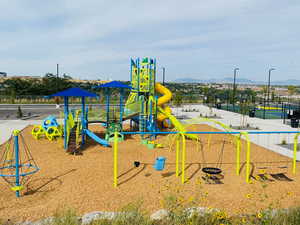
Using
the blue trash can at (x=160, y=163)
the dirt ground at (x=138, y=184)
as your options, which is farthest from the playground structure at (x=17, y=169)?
the blue trash can at (x=160, y=163)

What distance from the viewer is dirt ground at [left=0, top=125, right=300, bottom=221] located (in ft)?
21.4

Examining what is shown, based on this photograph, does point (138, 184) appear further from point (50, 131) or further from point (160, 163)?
point (50, 131)

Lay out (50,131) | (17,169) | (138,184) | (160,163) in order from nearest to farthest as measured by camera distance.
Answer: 1. (17,169)
2. (138,184)
3. (160,163)
4. (50,131)

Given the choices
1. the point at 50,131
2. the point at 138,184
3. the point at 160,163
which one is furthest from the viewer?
the point at 50,131

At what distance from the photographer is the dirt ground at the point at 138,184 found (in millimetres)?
6535

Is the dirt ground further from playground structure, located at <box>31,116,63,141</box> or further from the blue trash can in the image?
playground structure, located at <box>31,116,63,141</box>

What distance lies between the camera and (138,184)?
7961mm

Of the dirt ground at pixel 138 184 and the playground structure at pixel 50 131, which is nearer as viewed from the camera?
the dirt ground at pixel 138 184

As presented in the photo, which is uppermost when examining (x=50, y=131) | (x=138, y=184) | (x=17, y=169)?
(x=17, y=169)

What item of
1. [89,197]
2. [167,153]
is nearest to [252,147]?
[167,153]

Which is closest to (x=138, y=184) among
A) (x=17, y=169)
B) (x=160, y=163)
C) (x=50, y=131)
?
(x=160, y=163)

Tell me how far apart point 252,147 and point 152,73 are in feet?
22.3

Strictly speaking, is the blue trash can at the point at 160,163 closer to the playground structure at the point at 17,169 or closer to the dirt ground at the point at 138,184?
the dirt ground at the point at 138,184

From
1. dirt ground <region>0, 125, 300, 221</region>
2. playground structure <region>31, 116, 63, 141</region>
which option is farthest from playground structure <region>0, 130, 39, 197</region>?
playground structure <region>31, 116, 63, 141</region>
